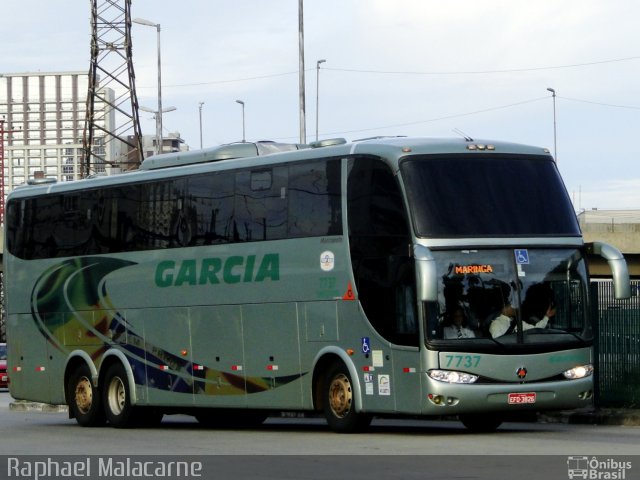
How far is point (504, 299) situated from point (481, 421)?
2.26m

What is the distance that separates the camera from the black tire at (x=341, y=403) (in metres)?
19.2

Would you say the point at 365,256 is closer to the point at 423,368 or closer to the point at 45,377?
the point at 423,368

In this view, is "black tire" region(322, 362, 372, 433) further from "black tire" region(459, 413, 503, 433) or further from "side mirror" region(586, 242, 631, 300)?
"side mirror" region(586, 242, 631, 300)

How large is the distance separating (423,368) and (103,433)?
19.9ft

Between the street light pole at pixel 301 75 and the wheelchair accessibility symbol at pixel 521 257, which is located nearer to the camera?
the wheelchair accessibility symbol at pixel 521 257

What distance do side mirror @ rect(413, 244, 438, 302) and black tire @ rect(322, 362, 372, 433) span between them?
1.89 metres

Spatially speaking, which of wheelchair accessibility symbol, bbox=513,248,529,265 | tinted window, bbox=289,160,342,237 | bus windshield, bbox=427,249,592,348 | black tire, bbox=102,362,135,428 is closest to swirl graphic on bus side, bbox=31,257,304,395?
black tire, bbox=102,362,135,428

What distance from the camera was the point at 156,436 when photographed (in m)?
20.8

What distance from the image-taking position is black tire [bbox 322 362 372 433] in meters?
19.2

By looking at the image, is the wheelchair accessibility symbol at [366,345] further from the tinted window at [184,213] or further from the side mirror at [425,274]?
the tinted window at [184,213]
